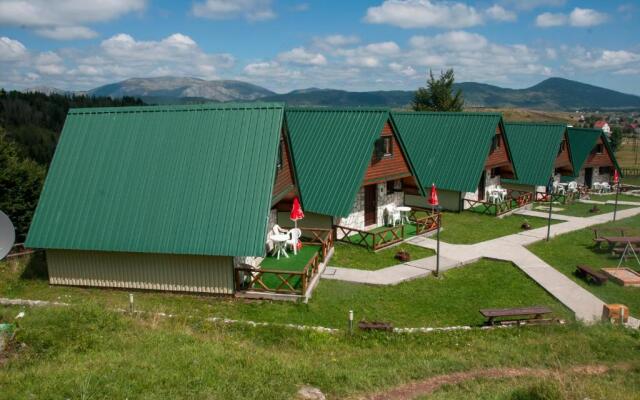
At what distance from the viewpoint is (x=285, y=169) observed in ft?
64.2

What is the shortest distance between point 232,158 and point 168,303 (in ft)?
17.3

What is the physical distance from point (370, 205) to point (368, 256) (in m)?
4.45

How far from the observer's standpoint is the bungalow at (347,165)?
2195 cm

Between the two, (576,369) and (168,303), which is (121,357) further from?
(576,369)

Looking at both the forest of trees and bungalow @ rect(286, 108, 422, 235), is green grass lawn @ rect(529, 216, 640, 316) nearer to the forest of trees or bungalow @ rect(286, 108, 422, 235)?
bungalow @ rect(286, 108, 422, 235)

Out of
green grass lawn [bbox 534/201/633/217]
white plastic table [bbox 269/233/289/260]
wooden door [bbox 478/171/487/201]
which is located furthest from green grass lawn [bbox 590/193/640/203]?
white plastic table [bbox 269/233/289/260]

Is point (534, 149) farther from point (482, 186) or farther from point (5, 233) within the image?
point (5, 233)

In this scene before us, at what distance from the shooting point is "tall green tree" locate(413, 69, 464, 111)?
5788 centimetres

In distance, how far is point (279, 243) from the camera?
1906 cm

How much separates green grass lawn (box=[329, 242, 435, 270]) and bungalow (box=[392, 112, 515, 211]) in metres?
8.84

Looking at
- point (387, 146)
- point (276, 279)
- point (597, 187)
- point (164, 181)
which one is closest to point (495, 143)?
point (387, 146)

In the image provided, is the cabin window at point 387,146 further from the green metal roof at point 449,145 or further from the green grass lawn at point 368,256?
the green metal roof at point 449,145

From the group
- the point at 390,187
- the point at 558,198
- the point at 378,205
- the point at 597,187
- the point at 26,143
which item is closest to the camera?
the point at 378,205

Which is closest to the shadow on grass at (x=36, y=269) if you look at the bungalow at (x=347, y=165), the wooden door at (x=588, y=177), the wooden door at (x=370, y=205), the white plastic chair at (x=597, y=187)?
the bungalow at (x=347, y=165)
